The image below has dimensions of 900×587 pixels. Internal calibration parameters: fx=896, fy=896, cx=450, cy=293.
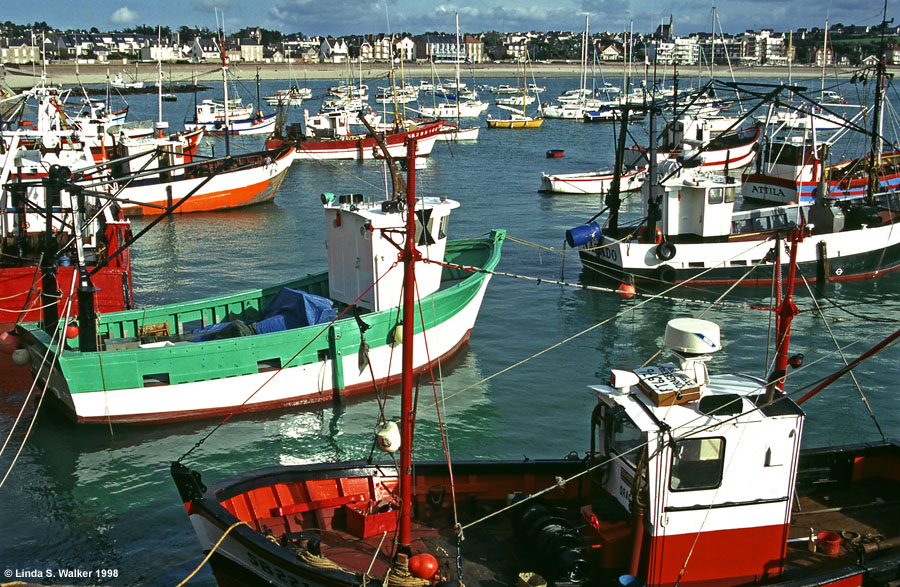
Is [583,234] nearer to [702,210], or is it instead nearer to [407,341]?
[702,210]

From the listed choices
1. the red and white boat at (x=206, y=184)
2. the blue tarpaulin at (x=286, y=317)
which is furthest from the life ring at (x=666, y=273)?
the red and white boat at (x=206, y=184)

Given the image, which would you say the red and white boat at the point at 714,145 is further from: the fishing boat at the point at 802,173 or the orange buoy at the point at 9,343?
the orange buoy at the point at 9,343

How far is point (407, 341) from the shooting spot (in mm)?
9992

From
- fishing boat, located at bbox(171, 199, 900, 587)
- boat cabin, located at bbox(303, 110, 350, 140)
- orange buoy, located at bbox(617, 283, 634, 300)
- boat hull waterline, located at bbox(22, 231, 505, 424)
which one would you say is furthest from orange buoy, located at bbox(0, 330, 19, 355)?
boat cabin, located at bbox(303, 110, 350, 140)

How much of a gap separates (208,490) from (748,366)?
15498 mm

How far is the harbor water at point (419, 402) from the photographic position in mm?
14797

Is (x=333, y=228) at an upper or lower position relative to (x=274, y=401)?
upper

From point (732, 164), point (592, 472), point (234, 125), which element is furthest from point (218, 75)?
point (592, 472)

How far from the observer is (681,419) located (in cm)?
1050

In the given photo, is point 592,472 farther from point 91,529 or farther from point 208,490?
point 91,529

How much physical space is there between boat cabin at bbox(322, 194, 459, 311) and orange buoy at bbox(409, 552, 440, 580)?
399 inches

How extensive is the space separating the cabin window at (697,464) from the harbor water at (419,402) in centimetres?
377

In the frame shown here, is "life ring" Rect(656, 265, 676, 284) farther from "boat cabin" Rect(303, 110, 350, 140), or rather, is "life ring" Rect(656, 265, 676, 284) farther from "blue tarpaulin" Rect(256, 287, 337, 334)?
"boat cabin" Rect(303, 110, 350, 140)

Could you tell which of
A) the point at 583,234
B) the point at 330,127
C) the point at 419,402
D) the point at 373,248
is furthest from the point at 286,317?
the point at 330,127
